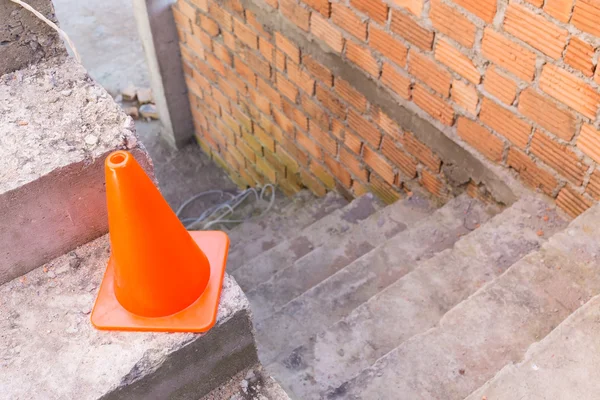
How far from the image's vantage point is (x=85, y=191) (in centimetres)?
146

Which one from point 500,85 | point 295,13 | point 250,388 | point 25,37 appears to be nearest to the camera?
point 250,388

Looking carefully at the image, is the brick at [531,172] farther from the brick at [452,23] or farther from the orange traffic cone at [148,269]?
the orange traffic cone at [148,269]

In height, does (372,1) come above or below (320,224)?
above

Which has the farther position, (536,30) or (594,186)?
(594,186)

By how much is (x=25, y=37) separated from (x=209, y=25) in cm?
226

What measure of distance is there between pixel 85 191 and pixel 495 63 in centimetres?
153

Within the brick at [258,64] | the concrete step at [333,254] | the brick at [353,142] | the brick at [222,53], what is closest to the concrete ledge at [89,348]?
the concrete step at [333,254]

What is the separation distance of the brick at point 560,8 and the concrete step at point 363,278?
0.94 metres

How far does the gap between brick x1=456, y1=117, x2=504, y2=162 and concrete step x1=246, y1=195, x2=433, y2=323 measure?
1.62 feet

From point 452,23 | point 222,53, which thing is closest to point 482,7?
point 452,23

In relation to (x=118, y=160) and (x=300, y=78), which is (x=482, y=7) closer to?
(x=300, y=78)

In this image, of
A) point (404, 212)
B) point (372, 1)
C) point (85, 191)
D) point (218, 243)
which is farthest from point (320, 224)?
point (85, 191)

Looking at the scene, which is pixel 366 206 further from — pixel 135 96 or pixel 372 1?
pixel 135 96

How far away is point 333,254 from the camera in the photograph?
8.85ft
